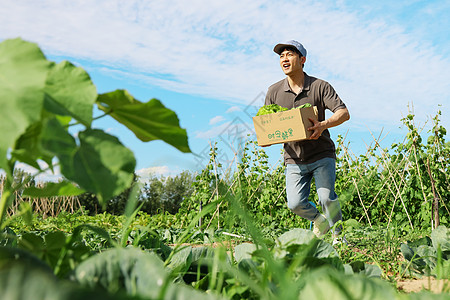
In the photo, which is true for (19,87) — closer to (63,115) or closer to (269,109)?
(63,115)

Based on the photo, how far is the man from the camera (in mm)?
3797

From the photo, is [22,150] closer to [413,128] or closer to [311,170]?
[311,170]

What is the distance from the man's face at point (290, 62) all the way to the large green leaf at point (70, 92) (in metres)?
3.43

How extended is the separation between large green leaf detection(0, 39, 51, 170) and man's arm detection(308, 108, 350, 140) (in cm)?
309

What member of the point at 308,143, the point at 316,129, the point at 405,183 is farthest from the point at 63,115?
the point at 405,183

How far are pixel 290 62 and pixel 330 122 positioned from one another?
29.8 inches

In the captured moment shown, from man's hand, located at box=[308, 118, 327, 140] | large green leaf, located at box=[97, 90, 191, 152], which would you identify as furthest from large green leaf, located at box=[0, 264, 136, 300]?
man's hand, located at box=[308, 118, 327, 140]

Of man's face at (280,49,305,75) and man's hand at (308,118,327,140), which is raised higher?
man's face at (280,49,305,75)

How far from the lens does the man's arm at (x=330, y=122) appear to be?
3.58m

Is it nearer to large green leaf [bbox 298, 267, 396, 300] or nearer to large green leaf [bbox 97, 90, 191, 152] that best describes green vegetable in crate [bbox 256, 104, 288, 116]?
large green leaf [bbox 97, 90, 191, 152]

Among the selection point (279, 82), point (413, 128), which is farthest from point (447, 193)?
point (279, 82)

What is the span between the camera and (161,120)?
79 cm

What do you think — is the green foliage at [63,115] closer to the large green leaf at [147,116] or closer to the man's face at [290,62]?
the large green leaf at [147,116]

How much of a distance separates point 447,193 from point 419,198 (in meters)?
0.38
